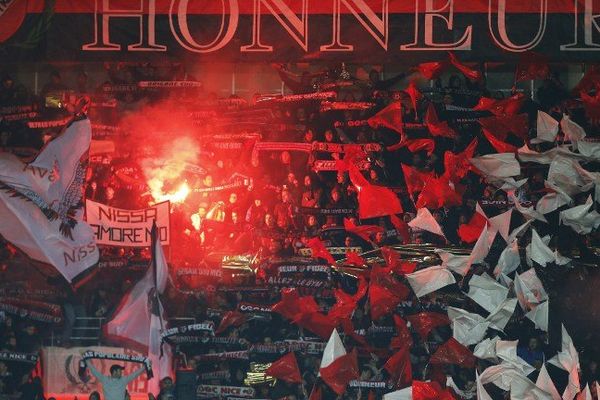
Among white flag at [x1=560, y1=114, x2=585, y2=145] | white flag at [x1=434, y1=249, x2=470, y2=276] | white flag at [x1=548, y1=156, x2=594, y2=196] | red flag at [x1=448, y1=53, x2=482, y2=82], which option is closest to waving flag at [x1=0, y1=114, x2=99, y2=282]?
white flag at [x1=434, y1=249, x2=470, y2=276]

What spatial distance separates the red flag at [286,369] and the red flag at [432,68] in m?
3.40

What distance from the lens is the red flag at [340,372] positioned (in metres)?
11.0

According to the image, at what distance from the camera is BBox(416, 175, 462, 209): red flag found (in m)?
11.4

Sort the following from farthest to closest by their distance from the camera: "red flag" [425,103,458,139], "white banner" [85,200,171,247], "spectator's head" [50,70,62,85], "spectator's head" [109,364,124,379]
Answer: "spectator's head" [50,70,62,85], "white banner" [85,200,171,247], "red flag" [425,103,458,139], "spectator's head" [109,364,124,379]

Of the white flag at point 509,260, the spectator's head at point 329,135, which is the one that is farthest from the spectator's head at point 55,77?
the white flag at point 509,260

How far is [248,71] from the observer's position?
12.3m

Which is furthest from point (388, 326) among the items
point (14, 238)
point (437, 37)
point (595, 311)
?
point (14, 238)

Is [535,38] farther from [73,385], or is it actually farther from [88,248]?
[73,385]

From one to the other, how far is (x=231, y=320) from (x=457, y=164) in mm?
3002

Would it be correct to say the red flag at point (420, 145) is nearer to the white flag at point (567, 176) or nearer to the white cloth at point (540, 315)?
the white flag at point (567, 176)

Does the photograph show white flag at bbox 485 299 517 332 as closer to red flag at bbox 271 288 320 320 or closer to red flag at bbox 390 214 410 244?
red flag at bbox 390 214 410 244

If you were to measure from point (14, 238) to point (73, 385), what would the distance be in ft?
5.62

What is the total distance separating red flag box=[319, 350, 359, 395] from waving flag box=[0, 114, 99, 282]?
9.46 feet

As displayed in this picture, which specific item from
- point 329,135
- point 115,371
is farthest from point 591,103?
point 115,371
